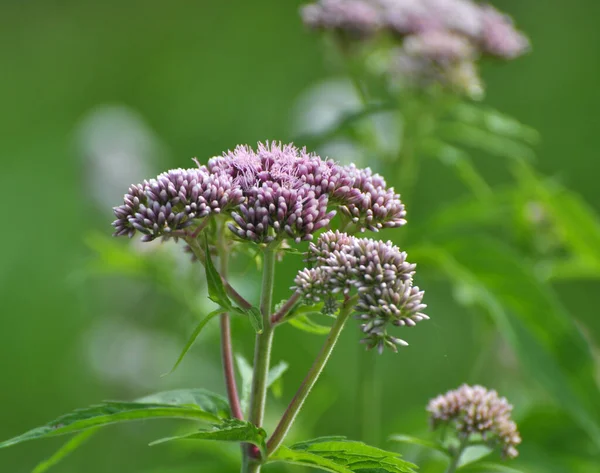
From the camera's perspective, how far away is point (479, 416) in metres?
1.76

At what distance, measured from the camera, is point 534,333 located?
2.29m

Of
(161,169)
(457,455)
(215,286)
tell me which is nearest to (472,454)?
(457,455)

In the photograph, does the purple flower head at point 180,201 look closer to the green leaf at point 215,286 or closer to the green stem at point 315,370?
the green leaf at point 215,286

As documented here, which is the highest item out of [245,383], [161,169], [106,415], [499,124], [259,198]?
[161,169]

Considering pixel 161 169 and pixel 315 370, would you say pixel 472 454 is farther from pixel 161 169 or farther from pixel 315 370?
pixel 161 169

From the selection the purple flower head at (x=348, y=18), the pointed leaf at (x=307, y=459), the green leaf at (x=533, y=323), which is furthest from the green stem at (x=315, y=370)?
the purple flower head at (x=348, y=18)

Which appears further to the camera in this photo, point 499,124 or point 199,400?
point 499,124

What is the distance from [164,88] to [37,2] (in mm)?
2434

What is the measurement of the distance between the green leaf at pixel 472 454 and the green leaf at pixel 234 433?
1.69ft

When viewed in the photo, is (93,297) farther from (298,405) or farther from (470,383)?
(298,405)

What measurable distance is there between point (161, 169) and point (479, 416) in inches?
153

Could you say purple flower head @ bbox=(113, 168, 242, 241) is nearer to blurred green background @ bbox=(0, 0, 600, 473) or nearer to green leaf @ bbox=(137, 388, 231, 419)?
green leaf @ bbox=(137, 388, 231, 419)

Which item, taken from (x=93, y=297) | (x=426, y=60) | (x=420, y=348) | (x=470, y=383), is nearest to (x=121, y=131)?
(x=93, y=297)

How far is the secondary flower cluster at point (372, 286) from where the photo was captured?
1.44 m
